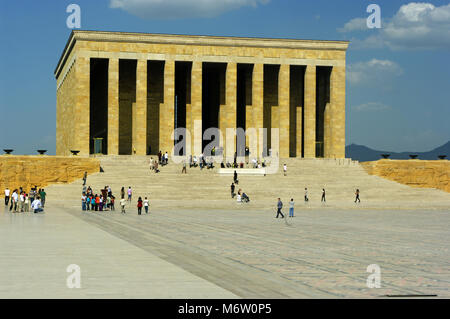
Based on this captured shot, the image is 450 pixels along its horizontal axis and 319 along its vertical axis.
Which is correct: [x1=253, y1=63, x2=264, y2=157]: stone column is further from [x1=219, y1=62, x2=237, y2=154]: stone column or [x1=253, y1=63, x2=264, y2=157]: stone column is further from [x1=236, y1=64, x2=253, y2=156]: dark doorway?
[x1=219, y1=62, x2=237, y2=154]: stone column

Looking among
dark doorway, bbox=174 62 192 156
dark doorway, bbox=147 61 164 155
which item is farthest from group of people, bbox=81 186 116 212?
dark doorway, bbox=147 61 164 155

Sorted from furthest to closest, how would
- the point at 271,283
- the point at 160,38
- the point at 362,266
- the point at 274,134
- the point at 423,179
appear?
the point at 274,134 < the point at 160,38 < the point at 423,179 < the point at 362,266 < the point at 271,283

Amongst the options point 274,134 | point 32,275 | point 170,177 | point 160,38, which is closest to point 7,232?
point 32,275

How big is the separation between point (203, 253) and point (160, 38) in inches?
1861

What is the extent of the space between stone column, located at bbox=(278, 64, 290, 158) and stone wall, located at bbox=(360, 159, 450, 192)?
9.81m

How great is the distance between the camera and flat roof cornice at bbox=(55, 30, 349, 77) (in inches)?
2356

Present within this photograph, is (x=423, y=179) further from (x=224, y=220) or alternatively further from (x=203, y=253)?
(x=203, y=253)

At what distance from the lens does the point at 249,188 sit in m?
46.5

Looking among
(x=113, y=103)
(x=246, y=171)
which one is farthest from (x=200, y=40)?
(x=246, y=171)

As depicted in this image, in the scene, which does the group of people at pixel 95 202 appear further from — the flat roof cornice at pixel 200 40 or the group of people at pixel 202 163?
the flat roof cornice at pixel 200 40

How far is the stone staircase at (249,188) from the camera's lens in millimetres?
41500

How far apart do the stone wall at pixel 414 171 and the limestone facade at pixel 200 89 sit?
32.0ft

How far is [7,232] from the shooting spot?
828 inches

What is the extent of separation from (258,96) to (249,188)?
1862 cm
